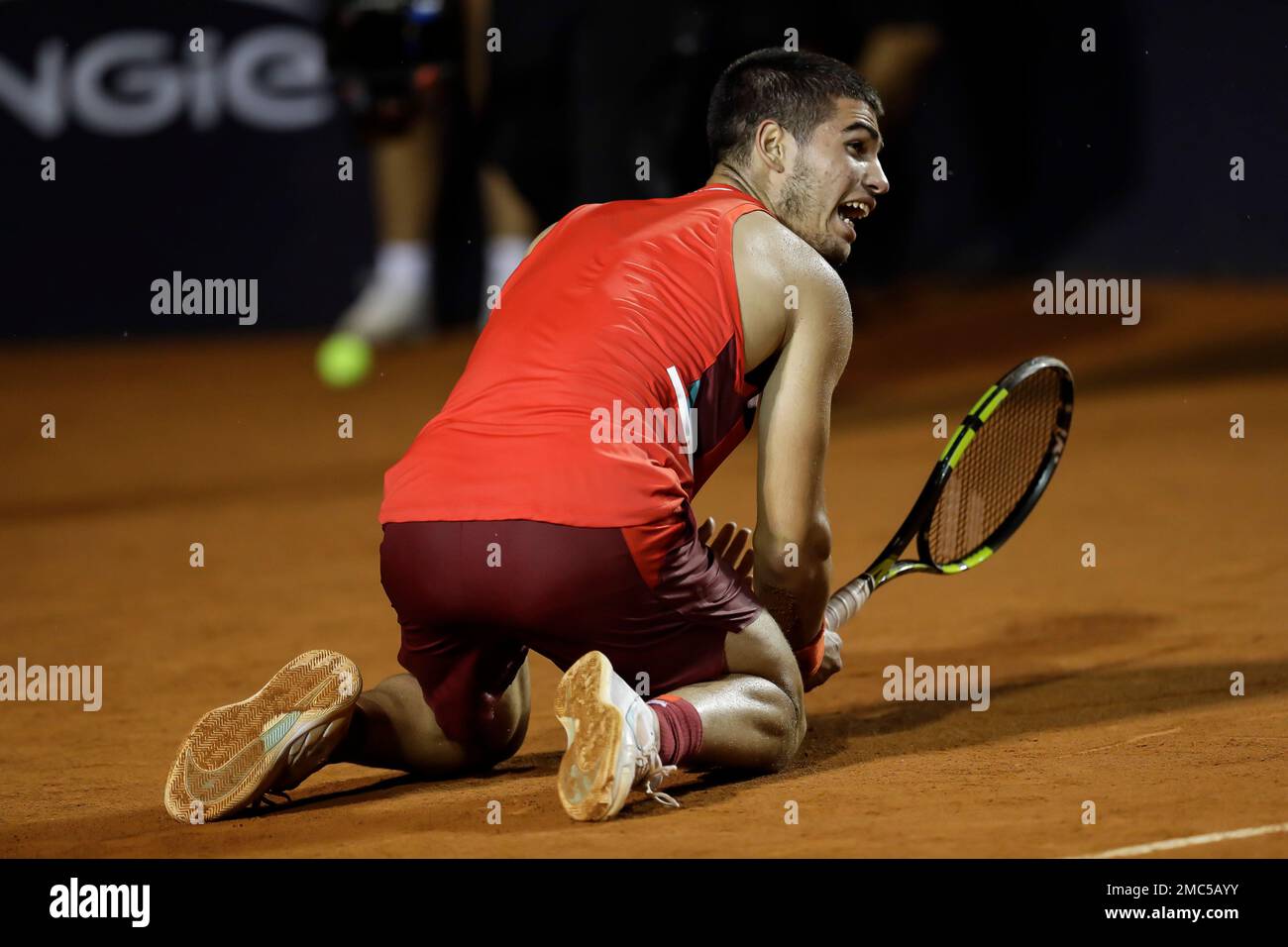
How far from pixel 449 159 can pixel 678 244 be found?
26.8 feet

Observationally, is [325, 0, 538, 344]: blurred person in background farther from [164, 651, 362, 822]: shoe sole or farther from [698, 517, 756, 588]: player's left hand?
[164, 651, 362, 822]: shoe sole

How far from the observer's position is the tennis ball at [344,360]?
35.7 ft

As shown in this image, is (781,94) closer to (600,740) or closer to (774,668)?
(774,668)

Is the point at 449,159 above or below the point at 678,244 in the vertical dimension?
above

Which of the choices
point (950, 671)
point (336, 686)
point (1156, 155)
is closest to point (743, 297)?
point (336, 686)

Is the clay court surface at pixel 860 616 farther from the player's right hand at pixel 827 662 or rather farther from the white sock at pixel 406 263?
the white sock at pixel 406 263

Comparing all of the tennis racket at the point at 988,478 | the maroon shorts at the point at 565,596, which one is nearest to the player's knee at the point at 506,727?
the maroon shorts at the point at 565,596

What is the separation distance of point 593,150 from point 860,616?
572 cm

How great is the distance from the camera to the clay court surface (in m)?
3.26

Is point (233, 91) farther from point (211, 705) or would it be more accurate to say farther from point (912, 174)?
point (211, 705)

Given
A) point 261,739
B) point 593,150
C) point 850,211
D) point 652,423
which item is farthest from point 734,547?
point 593,150

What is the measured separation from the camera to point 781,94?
12.0 feet

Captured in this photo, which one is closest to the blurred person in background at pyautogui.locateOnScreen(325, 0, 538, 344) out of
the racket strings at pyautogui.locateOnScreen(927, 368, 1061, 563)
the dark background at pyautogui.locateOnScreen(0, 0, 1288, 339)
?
the dark background at pyautogui.locateOnScreen(0, 0, 1288, 339)

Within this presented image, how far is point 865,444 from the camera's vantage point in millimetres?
8148
